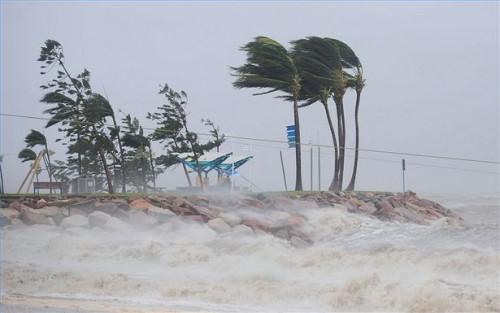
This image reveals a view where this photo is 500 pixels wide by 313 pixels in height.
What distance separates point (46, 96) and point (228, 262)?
855 centimetres

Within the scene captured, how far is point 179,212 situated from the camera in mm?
14688

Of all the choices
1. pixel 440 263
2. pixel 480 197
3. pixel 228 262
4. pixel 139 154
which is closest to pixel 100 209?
pixel 228 262

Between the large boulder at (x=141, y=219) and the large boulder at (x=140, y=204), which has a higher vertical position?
the large boulder at (x=140, y=204)

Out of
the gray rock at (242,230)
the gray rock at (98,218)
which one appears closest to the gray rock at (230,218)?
the gray rock at (242,230)

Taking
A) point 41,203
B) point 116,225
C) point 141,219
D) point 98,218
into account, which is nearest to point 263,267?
point 141,219

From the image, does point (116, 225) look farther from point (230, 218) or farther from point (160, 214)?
point (230, 218)

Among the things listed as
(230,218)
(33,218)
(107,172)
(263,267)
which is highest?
(107,172)

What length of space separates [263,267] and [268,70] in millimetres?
10374

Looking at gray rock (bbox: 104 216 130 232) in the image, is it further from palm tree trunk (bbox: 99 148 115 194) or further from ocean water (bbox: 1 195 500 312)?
palm tree trunk (bbox: 99 148 115 194)

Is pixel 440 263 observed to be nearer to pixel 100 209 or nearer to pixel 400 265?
pixel 400 265

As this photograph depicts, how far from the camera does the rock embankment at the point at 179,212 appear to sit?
14266 mm

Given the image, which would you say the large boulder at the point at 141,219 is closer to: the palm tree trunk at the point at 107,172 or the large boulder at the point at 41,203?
the large boulder at the point at 41,203

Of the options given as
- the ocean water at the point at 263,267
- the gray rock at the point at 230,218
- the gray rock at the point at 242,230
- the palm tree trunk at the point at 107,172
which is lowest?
the ocean water at the point at 263,267

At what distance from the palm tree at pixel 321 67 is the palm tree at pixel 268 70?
673mm
